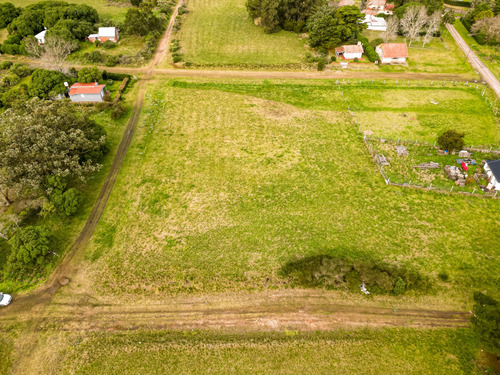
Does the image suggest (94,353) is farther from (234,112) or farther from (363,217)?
(234,112)

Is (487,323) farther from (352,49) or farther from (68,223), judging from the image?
(352,49)

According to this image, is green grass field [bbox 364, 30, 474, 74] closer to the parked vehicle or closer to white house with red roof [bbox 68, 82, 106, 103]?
white house with red roof [bbox 68, 82, 106, 103]

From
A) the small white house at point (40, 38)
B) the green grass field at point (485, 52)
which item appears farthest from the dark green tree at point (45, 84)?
the green grass field at point (485, 52)

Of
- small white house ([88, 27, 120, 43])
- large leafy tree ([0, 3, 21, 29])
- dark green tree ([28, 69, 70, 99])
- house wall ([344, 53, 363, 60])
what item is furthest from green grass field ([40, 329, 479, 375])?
large leafy tree ([0, 3, 21, 29])

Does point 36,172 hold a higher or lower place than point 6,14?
lower

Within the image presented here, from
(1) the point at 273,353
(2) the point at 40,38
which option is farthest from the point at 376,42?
(2) the point at 40,38

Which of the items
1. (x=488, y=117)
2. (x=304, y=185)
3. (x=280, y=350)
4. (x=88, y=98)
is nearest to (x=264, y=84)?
(x=304, y=185)

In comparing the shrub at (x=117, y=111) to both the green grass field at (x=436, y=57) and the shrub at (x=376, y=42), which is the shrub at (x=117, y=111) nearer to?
the green grass field at (x=436, y=57)
